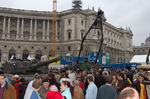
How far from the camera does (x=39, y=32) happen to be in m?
71.4

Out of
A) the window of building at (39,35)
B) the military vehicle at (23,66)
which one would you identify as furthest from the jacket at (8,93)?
the window of building at (39,35)

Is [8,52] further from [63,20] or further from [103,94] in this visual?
[103,94]

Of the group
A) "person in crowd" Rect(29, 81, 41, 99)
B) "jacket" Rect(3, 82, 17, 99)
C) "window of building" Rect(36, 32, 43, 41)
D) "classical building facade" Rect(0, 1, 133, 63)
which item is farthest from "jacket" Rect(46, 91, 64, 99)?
"window of building" Rect(36, 32, 43, 41)

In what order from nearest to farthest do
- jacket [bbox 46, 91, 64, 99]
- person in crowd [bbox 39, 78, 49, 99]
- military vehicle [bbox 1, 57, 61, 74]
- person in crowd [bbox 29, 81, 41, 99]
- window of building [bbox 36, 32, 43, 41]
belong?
jacket [bbox 46, 91, 64, 99]
person in crowd [bbox 29, 81, 41, 99]
person in crowd [bbox 39, 78, 49, 99]
military vehicle [bbox 1, 57, 61, 74]
window of building [bbox 36, 32, 43, 41]

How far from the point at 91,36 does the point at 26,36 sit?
17684mm

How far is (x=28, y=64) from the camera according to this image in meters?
18.2

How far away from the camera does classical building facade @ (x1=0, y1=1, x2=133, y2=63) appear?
2630 inches

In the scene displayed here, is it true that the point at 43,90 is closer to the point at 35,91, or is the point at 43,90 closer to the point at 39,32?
the point at 35,91

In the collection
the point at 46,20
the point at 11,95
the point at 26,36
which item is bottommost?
the point at 11,95

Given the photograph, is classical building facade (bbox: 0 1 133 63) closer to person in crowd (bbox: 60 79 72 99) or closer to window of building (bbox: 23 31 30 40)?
window of building (bbox: 23 31 30 40)

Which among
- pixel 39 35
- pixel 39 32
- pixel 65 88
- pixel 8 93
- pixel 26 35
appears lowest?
pixel 8 93

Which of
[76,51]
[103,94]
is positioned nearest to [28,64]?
[103,94]

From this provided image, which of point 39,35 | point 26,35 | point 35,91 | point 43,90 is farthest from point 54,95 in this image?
point 39,35

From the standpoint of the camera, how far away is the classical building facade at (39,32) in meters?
66.8
